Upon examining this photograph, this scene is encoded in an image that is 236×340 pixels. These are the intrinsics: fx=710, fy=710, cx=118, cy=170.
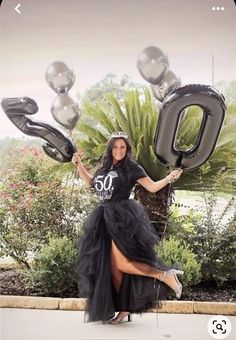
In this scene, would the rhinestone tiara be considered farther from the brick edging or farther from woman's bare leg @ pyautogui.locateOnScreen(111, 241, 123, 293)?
the brick edging

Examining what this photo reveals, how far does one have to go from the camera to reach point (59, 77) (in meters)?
3.15

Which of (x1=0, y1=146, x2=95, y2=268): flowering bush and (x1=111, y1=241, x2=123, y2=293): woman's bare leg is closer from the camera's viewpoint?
(x1=111, y1=241, x2=123, y2=293): woman's bare leg

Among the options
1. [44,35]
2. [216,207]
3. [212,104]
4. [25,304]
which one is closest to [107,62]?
[44,35]

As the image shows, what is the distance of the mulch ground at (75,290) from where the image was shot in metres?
3.21

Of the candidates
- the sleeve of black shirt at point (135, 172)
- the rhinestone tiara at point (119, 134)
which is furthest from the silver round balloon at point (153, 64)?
the sleeve of black shirt at point (135, 172)

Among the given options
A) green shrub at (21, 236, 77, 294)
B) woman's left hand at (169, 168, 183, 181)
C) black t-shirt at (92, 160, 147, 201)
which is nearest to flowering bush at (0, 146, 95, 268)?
green shrub at (21, 236, 77, 294)

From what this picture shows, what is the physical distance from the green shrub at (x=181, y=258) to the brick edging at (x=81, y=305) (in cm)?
10

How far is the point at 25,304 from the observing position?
128 inches

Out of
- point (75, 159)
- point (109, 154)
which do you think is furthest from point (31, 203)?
point (109, 154)

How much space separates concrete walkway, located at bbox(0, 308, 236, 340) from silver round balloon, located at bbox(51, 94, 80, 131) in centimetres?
87

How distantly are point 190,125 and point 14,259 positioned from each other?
1.02 meters

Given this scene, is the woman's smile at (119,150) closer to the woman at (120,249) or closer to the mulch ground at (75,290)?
the woman at (120,249)

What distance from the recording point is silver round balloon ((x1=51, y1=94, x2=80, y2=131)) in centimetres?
316

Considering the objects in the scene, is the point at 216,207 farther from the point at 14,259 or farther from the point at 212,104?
the point at 14,259
